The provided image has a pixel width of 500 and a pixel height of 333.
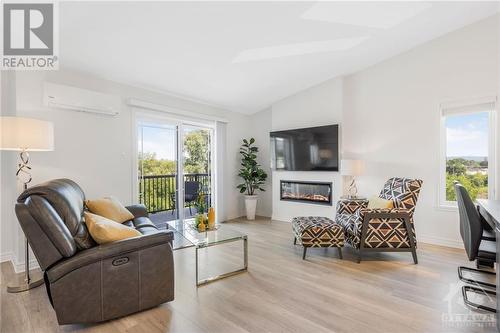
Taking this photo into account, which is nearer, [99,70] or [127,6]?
[127,6]

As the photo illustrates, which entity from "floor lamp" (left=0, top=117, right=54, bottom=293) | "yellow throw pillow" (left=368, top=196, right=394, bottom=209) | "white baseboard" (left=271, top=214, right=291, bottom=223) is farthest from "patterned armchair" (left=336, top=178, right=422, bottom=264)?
"floor lamp" (left=0, top=117, right=54, bottom=293)

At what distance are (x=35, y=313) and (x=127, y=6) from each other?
274 centimetres

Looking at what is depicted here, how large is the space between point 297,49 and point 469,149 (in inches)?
113

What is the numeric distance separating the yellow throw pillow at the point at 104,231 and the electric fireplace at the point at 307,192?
141 inches

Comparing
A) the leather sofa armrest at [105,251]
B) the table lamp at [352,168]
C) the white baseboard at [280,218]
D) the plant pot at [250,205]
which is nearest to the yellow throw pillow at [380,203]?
the table lamp at [352,168]

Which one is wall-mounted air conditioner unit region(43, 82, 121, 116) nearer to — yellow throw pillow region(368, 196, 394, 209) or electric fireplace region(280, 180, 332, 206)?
electric fireplace region(280, 180, 332, 206)

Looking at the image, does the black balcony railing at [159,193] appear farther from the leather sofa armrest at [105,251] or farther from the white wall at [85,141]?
the leather sofa armrest at [105,251]

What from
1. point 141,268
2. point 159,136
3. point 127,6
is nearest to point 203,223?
point 141,268

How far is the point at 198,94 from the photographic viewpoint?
4461 mm

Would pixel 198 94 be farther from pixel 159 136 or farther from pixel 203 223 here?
pixel 203 223

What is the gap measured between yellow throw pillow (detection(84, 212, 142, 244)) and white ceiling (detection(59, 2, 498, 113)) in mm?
1905
